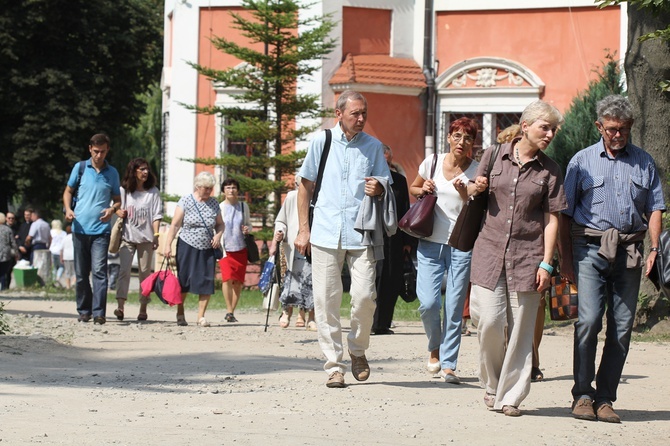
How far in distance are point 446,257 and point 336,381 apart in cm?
155

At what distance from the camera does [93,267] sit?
1463cm

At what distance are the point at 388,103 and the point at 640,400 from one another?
60.6 feet

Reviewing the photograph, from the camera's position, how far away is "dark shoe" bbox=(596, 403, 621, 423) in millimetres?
8047

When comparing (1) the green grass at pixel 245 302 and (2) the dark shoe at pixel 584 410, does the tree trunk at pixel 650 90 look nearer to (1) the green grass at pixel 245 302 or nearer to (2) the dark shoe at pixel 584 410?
(1) the green grass at pixel 245 302

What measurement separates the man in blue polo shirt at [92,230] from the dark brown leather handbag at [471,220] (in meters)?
7.11

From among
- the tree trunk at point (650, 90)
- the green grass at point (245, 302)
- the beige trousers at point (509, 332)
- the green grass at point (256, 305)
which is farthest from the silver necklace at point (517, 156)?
the green grass at point (245, 302)

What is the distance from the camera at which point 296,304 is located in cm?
1434

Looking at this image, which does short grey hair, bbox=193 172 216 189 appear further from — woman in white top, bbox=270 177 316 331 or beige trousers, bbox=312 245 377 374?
beige trousers, bbox=312 245 377 374

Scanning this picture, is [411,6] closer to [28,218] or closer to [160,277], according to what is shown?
[28,218]

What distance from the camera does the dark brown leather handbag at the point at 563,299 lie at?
337 inches

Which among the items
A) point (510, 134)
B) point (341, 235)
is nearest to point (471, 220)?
point (341, 235)

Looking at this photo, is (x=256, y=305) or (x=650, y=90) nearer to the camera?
(x=650, y=90)

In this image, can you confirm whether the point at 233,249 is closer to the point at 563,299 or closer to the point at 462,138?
the point at 462,138

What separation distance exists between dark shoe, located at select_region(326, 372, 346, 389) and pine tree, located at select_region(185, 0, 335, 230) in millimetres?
15995
